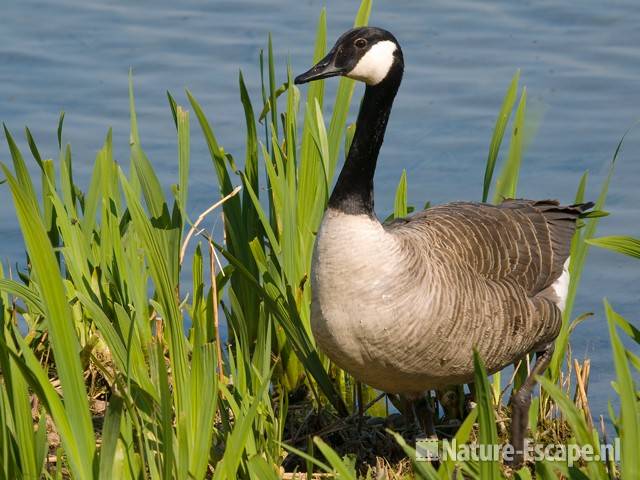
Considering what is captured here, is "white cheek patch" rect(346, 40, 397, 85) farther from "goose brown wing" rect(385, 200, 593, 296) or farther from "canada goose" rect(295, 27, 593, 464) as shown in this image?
"goose brown wing" rect(385, 200, 593, 296)

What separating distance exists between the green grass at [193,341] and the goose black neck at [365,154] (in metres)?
0.15

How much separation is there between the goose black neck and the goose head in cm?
5

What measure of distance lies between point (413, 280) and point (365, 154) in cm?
48

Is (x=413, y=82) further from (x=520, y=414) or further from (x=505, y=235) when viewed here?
(x=520, y=414)

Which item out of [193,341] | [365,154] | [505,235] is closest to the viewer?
[193,341]

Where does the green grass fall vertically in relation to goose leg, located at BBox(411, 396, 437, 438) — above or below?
above

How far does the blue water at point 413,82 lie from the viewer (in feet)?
22.2

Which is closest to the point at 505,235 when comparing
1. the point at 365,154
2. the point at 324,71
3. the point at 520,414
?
the point at 520,414

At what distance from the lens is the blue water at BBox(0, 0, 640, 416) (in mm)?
6758

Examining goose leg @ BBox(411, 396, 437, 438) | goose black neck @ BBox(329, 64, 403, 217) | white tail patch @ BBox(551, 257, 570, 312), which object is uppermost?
goose black neck @ BBox(329, 64, 403, 217)

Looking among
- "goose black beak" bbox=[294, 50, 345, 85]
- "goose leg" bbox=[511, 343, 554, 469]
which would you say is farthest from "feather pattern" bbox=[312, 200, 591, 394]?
"goose black beak" bbox=[294, 50, 345, 85]

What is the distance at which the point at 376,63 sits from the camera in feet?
13.1

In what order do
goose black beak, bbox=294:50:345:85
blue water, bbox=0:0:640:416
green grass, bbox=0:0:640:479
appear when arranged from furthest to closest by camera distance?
blue water, bbox=0:0:640:416 < goose black beak, bbox=294:50:345:85 < green grass, bbox=0:0:640:479

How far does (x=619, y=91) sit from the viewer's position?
7.84 metres
